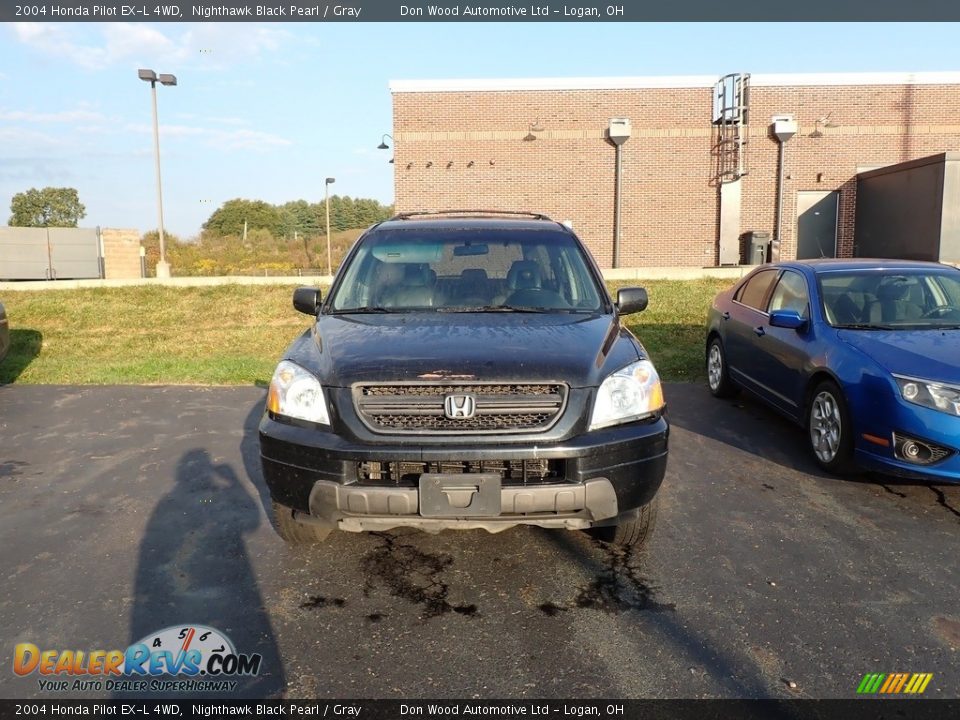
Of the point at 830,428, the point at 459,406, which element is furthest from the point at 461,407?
the point at 830,428

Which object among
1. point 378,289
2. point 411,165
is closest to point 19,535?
point 378,289

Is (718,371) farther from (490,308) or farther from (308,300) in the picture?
(308,300)

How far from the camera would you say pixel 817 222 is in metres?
23.6

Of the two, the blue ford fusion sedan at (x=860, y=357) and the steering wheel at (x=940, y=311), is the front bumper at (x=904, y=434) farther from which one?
the steering wheel at (x=940, y=311)

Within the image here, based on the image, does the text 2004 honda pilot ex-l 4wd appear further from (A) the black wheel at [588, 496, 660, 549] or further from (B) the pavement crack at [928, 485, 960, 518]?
(B) the pavement crack at [928, 485, 960, 518]

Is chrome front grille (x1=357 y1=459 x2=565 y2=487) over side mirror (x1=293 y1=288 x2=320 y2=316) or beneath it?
beneath

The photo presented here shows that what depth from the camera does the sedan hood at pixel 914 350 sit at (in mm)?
4391

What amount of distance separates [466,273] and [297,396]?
5.01 ft

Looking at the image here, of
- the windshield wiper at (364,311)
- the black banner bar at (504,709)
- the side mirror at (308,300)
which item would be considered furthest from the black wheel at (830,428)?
the side mirror at (308,300)

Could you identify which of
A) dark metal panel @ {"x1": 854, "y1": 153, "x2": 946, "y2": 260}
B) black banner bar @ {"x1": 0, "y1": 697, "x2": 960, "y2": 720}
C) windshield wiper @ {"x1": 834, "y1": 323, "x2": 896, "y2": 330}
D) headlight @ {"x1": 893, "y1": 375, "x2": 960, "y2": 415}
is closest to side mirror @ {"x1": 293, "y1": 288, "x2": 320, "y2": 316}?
black banner bar @ {"x1": 0, "y1": 697, "x2": 960, "y2": 720}

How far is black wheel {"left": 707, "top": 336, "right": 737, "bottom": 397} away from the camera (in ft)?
24.7

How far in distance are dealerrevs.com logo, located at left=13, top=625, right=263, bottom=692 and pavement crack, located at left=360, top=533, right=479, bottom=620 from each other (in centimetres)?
71

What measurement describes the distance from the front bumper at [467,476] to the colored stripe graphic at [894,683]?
110 cm

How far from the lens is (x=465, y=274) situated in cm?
437
